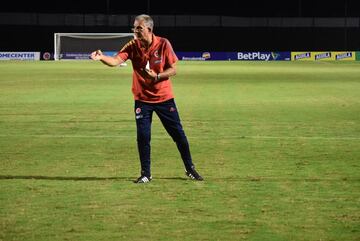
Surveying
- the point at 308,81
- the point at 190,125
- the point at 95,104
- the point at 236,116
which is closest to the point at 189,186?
the point at 190,125

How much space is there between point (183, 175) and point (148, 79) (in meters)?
1.37

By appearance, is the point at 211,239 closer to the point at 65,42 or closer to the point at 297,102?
the point at 297,102

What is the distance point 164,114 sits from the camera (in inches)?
371

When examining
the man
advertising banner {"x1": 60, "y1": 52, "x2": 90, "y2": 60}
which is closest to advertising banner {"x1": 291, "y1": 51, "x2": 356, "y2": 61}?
advertising banner {"x1": 60, "y1": 52, "x2": 90, "y2": 60}

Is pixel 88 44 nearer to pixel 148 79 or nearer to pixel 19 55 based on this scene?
pixel 19 55

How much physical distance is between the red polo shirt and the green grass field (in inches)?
39.3

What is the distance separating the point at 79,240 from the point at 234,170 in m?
4.16

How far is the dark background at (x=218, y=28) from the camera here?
72562 mm

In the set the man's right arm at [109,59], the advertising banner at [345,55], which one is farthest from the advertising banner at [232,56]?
the man's right arm at [109,59]

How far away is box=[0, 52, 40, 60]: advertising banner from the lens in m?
65.8

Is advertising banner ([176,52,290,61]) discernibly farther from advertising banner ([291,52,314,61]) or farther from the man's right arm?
the man's right arm

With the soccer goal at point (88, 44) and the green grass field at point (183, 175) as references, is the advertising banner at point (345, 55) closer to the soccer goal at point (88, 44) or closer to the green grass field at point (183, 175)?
the soccer goal at point (88, 44)

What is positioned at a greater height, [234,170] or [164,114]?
[164,114]

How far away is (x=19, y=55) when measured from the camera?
67.1 metres
